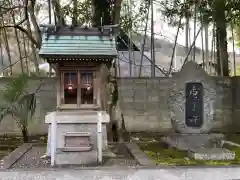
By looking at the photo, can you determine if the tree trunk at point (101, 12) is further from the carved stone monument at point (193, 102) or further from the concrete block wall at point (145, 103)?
the carved stone monument at point (193, 102)

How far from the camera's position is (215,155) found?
725cm

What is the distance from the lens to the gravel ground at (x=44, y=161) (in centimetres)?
658

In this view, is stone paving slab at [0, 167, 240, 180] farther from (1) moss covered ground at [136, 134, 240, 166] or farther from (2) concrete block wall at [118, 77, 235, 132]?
(2) concrete block wall at [118, 77, 235, 132]

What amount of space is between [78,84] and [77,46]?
25.7 inches

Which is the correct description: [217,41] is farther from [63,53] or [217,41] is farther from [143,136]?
[63,53]

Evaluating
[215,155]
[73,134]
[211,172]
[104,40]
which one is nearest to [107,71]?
[104,40]

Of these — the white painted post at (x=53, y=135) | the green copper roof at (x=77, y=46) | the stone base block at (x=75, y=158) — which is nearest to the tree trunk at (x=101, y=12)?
the green copper roof at (x=77, y=46)

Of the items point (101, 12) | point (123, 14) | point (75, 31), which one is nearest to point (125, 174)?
point (75, 31)

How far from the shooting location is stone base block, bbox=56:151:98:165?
6699 mm

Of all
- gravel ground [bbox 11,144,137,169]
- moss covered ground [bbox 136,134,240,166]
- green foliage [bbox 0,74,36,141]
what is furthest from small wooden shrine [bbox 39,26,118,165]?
green foliage [bbox 0,74,36,141]

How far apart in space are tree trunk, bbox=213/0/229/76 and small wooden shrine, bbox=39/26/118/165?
4379 millimetres

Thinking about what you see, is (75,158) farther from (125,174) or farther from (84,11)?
(84,11)

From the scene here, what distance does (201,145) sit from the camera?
8070mm

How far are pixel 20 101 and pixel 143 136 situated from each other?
3550 millimetres
